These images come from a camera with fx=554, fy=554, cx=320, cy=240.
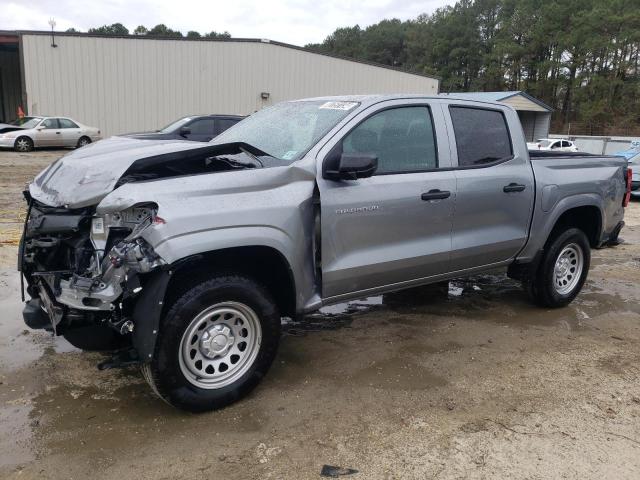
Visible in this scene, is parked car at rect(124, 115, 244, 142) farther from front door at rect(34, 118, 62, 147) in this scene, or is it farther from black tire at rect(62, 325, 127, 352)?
black tire at rect(62, 325, 127, 352)

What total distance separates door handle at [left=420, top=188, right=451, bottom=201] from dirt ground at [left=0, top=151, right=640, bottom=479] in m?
1.24

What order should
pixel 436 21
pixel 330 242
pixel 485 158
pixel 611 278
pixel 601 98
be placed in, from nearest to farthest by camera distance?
pixel 330 242
pixel 485 158
pixel 611 278
pixel 601 98
pixel 436 21

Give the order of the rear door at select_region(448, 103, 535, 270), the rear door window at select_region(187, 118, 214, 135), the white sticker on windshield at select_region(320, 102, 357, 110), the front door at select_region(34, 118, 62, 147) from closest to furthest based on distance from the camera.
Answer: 1. the white sticker on windshield at select_region(320, 102, 357, 110)
2. the rear door at select_region(448, 103, 535, 270)
3. the rear door window at select_region(187, 118, 214, 135)
4. the front door at select_region(34, 118, 62, 147)

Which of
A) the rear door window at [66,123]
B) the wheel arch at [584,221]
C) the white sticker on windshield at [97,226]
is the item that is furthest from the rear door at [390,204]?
the rear door window at [66,123]

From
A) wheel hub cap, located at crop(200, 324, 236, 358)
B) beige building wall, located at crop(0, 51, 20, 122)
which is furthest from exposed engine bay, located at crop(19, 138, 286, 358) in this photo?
beige building wall, located at crop(0, 51, 20, 122)

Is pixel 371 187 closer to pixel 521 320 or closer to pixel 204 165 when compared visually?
pixel 204 165

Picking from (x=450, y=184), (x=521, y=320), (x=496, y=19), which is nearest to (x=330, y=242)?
(x=450, y=184)

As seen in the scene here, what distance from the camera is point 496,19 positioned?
272 ft

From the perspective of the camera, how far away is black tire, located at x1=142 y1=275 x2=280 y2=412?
10.1 feet

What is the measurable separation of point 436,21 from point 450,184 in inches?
3962

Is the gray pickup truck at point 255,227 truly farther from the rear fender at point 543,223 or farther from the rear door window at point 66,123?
the rear door window at point 66,123

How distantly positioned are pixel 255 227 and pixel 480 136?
2355 millimetres

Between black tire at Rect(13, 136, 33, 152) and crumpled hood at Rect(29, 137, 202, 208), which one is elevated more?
crumpled hood at Rect(29, 137, 202, 208)

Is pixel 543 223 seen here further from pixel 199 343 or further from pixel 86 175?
pixel 86 175
